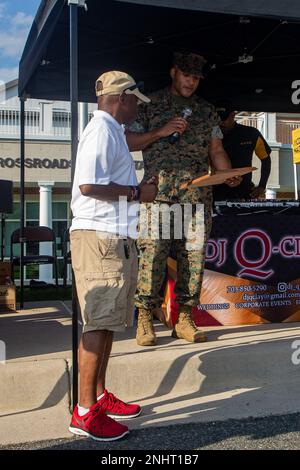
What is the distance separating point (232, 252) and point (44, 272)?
476 inches

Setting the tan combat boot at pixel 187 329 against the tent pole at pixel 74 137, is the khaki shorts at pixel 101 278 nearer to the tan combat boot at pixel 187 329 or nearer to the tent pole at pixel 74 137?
the tent pole at pixel 74 137

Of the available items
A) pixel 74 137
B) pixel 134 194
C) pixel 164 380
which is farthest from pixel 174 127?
pixel 164 380

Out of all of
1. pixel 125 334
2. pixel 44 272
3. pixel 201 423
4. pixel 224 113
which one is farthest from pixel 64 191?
pixel 201 423

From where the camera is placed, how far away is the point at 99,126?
270cm

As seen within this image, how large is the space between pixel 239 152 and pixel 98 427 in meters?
3.48

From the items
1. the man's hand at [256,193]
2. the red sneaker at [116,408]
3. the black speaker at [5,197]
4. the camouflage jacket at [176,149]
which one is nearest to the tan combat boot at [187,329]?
the camouflage jacket at [176,149]

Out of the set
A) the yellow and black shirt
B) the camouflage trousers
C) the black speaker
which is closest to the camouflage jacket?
the camouflage trousers

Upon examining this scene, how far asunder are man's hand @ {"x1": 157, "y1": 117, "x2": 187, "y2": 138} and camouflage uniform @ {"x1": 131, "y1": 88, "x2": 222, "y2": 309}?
161mm

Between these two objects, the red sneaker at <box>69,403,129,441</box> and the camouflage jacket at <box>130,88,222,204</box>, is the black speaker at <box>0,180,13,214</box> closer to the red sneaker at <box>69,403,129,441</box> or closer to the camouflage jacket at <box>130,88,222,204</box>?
the camouflage jacket at <box>130,88,222,204</box>

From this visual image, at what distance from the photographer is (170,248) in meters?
4.01

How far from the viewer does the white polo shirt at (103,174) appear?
2658 mm

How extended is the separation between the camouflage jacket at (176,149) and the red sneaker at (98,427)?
1.67 meters

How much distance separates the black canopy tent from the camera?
10.7ft
